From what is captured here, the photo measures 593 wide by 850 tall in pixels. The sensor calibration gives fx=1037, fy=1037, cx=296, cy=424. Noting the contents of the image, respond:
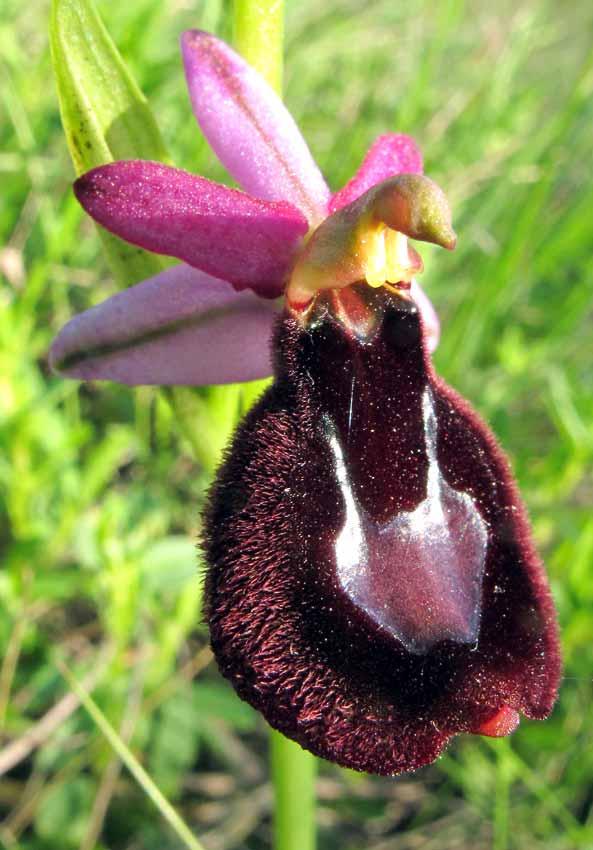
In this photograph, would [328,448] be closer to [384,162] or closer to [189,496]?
[384,162]

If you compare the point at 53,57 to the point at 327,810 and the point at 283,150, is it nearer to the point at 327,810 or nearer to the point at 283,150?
the point at 283,150

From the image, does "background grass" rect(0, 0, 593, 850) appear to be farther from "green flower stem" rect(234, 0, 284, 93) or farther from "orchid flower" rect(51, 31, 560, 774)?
"green flower stem" rect(234, 0, 284, 93)

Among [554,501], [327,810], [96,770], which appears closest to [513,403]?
[554,501]

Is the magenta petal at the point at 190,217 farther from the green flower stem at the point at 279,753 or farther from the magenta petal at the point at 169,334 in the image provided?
the green flower stem at the point at 279,753

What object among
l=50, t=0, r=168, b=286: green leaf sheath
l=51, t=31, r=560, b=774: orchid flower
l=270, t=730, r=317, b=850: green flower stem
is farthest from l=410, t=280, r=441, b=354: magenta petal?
l=270, t=730, r=317, b=850: green flower stem

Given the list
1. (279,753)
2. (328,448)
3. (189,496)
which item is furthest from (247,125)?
(189,496)

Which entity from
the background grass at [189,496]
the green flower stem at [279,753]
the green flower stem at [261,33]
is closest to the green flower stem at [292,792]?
the green flower stem at [279,753]
